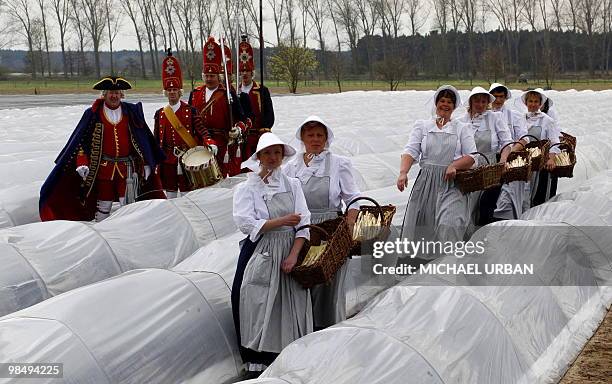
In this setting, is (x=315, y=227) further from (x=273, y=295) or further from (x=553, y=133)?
(x=553, y=133)

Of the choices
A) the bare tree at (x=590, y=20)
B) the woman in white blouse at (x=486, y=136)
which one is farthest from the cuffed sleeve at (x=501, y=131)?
the bare tree at (x=590, y=20)

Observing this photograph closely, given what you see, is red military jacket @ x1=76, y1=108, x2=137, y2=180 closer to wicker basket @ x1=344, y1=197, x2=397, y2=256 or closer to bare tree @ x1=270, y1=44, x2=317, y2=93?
wicker basket @ x1=344, y1=197, x2=397, y2=256

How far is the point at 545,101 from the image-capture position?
29.8ft

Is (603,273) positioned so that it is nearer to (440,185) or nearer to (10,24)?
(440,185)

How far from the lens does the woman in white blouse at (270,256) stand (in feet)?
15.0

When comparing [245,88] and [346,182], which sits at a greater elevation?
[245,88]

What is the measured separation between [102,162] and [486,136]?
3610 mm

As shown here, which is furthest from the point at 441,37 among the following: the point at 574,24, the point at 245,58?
the point at 245,58

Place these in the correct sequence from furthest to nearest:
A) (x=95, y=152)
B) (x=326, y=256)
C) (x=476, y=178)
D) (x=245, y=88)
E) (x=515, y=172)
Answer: (x=245, y=88) < (x=95, y=152) < (x=515, y=172) < (x=476, y=178) < (x=326, y=256)

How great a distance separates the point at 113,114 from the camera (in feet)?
24.6

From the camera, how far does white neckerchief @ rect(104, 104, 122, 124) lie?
746cm

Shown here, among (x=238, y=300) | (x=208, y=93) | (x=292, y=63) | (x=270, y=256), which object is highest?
(x=292, y=63)

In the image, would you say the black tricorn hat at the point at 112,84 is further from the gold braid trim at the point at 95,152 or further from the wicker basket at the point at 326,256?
the wicker basket at the point at 326,256

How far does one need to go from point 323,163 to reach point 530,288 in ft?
5.07
